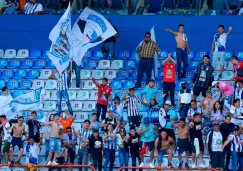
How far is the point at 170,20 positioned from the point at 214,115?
252 inches

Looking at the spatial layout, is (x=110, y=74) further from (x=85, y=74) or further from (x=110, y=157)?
(x=110, y=157)

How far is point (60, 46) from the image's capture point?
94.4ft

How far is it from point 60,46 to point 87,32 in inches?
71.1

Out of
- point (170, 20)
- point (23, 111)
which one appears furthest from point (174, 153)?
point (170, 20)

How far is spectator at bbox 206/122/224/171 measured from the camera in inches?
1051

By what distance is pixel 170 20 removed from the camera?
33.6m

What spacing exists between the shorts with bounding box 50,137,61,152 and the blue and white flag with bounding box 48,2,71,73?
184cm

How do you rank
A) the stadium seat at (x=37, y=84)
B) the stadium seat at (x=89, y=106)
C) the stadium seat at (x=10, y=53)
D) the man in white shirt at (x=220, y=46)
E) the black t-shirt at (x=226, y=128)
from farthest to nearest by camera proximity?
the stadium seat at (x=10, y=53)
the stadium seat at (x=37, y=84)
the man in white shirt at (x=220, y=46)
the stadium seat at (x=89, y=106)
the black t-shirt at (x=226, y=128)

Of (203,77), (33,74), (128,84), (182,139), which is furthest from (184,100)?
(33,74)

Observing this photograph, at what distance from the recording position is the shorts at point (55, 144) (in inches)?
1086

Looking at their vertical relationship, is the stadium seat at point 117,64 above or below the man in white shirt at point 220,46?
below

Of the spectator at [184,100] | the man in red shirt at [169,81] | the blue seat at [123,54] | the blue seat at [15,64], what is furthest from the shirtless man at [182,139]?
the blue seat at [15,64]

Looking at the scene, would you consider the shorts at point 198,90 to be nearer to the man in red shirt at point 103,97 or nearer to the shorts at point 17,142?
the man in red shirt at point 103,97

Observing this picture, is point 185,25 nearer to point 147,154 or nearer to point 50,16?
point 50,16
